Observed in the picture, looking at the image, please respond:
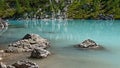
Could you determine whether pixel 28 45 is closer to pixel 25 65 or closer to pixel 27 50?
pixel 27 50

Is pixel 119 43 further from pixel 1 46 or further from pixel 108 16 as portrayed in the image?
pixel 108 16

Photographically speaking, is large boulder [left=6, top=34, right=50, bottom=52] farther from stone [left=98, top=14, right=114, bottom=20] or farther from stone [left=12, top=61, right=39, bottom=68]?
stone [left=98, top=14, right=114, bottom=20]

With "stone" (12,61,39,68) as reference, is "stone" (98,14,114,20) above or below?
below

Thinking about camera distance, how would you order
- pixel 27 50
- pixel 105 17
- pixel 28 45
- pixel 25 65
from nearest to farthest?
pixel 25 65
pixel 27 50
pixel 28 45
pixel 105 17

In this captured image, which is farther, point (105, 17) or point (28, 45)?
point (105, 17)

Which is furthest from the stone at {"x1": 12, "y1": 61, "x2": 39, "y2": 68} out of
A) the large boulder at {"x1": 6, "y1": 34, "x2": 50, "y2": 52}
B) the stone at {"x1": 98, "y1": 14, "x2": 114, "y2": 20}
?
the stone at {"x1": 98, "y1": 14, "x2": 114, "y2": 20}

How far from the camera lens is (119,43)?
67.8 metres

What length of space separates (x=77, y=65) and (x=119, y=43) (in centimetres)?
2666

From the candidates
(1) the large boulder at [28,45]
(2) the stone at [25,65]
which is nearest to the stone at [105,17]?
(1) the large boulder at [28,45]

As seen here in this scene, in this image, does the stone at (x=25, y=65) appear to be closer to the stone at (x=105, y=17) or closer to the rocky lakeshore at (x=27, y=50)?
the rocky lakeshore at (x=27, y=50)

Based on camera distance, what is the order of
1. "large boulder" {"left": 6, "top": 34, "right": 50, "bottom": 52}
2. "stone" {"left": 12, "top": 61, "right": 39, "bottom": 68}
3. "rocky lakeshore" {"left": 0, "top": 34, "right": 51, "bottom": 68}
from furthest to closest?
"large boulder" {"left": 6, "top": 34, "right": 50, "bottom": 52}
"rocky lakeshore" {"left": 0, "top": 34, "right": 51, "bottom": 68}
"stone" {"left": 12, "top": 61, "right": 39, "bottom": 68}

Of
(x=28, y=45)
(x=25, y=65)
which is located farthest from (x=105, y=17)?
(x=25, y=65)

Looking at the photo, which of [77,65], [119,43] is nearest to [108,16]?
[119,43]

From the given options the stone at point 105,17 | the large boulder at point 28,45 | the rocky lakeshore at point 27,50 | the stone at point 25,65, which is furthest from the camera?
the stone at point 105,17
